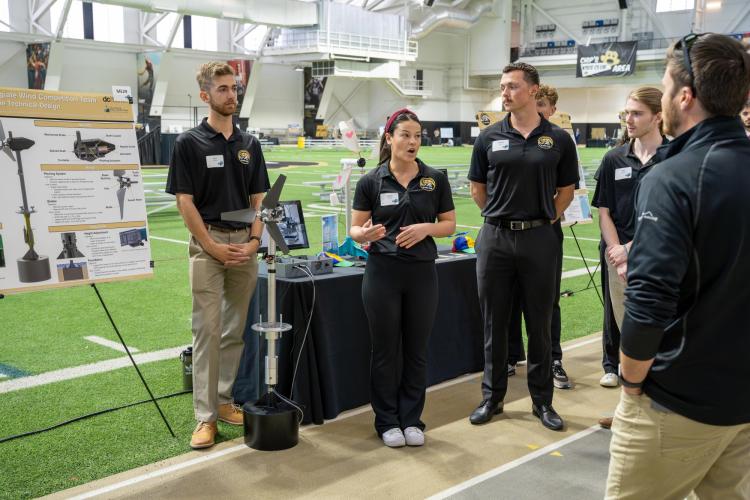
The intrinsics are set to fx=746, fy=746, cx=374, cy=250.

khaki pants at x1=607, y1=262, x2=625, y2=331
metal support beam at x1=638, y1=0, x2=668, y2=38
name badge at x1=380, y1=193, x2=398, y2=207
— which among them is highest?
metal support beam at x1=638, y1=0, x2=668, y2=38

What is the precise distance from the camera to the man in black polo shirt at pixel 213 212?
398 cm

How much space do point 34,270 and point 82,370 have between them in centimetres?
184

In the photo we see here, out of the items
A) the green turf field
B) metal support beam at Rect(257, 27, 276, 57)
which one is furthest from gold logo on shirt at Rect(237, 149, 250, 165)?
metal support beam at Rect(257, 27, 276, 57)

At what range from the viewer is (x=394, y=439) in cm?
401

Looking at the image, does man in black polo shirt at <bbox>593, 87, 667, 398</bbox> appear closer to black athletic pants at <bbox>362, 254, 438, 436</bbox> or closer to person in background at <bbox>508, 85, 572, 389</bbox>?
person in background at <bbox>508, 85, 572, 389</bbox>

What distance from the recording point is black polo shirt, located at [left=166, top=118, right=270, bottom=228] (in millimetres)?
3951

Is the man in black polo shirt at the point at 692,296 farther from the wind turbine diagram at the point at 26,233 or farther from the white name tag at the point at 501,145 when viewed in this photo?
the wind turbine diagram at the point at 26,233

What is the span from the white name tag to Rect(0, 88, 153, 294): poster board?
199cm

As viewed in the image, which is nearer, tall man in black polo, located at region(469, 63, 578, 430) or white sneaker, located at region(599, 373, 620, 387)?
tall man in black polo, located at region(469, 63, 578, 430)

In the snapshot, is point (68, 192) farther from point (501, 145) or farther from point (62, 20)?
point (62, 20)

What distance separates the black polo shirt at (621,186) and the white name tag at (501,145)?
68 cm

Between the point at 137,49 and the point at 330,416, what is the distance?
3739 centimetres

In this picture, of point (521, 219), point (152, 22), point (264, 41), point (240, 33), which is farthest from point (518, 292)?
point (264, 41)

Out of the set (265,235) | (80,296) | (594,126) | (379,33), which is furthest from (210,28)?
(265,235)
